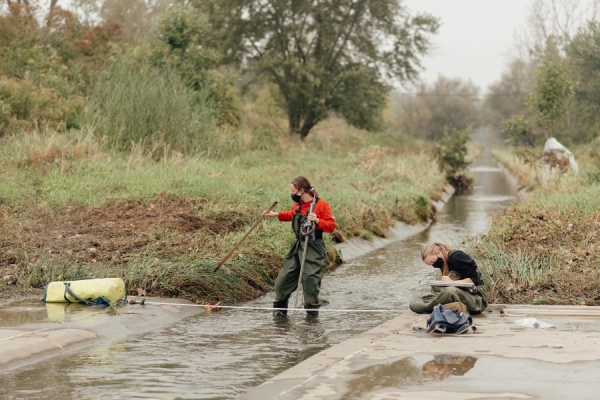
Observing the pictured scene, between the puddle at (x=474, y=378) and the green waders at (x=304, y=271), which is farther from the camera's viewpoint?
the green waders at (x=304, y=271)

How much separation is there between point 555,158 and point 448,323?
71.3 feet

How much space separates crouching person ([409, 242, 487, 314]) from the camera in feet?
30.3

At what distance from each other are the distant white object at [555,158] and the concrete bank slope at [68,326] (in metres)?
20.0

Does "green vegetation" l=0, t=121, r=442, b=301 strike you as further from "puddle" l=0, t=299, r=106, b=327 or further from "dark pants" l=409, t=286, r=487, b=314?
"dark pants" l=409, t=286, r=487, b=314

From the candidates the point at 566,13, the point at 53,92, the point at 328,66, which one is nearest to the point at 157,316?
the point at 53,92

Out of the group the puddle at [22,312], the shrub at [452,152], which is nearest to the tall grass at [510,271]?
the puddle at [22,312]

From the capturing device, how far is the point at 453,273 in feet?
31.2

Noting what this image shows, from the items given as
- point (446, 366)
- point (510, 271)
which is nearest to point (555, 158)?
point (510, 271)

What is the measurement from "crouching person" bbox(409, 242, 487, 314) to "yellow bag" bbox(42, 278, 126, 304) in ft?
11.9

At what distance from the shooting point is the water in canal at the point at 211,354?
22.2ft

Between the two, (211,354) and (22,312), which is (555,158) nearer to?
(22,312)

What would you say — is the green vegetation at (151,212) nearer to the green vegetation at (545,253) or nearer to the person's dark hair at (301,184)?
the person's dark hair at (301,184)

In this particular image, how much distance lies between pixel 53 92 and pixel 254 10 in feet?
67.6

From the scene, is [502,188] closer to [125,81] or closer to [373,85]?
[373,85]
